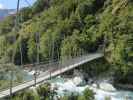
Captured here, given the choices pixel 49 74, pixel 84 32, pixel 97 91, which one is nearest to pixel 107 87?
pixel 97 91

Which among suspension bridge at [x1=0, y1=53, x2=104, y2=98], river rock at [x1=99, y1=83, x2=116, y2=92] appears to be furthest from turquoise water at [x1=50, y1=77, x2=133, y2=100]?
suspension bridge at [x1=0, y1=53, x2=104, y2=98]

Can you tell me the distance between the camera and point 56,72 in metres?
30.1

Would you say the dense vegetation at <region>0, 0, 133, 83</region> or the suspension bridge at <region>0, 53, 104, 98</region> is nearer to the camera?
the suspension bridge at <region>0, 53, 104, 98</region>

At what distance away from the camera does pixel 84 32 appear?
179 ft

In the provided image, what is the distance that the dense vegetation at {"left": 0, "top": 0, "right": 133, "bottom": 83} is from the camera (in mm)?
45969

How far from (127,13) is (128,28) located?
9.87 ft

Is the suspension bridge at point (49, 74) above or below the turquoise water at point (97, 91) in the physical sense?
above

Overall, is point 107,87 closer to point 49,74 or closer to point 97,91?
point 97,91

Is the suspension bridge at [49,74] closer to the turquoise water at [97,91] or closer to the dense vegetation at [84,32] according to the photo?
the turquoise water at [97,91]

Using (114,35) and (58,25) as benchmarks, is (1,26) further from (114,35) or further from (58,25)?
(114,35)

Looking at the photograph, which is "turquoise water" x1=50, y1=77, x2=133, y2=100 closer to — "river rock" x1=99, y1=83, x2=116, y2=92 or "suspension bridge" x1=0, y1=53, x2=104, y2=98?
"river rock" x1=99, y1=83, x2=116, y2=92

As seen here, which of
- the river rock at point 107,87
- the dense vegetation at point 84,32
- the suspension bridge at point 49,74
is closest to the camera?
the suspension bridge at point 49,74

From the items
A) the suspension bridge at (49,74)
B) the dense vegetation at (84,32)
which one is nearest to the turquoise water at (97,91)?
the suspension bridge at (49,74)

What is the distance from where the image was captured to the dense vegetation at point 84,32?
45969mm
